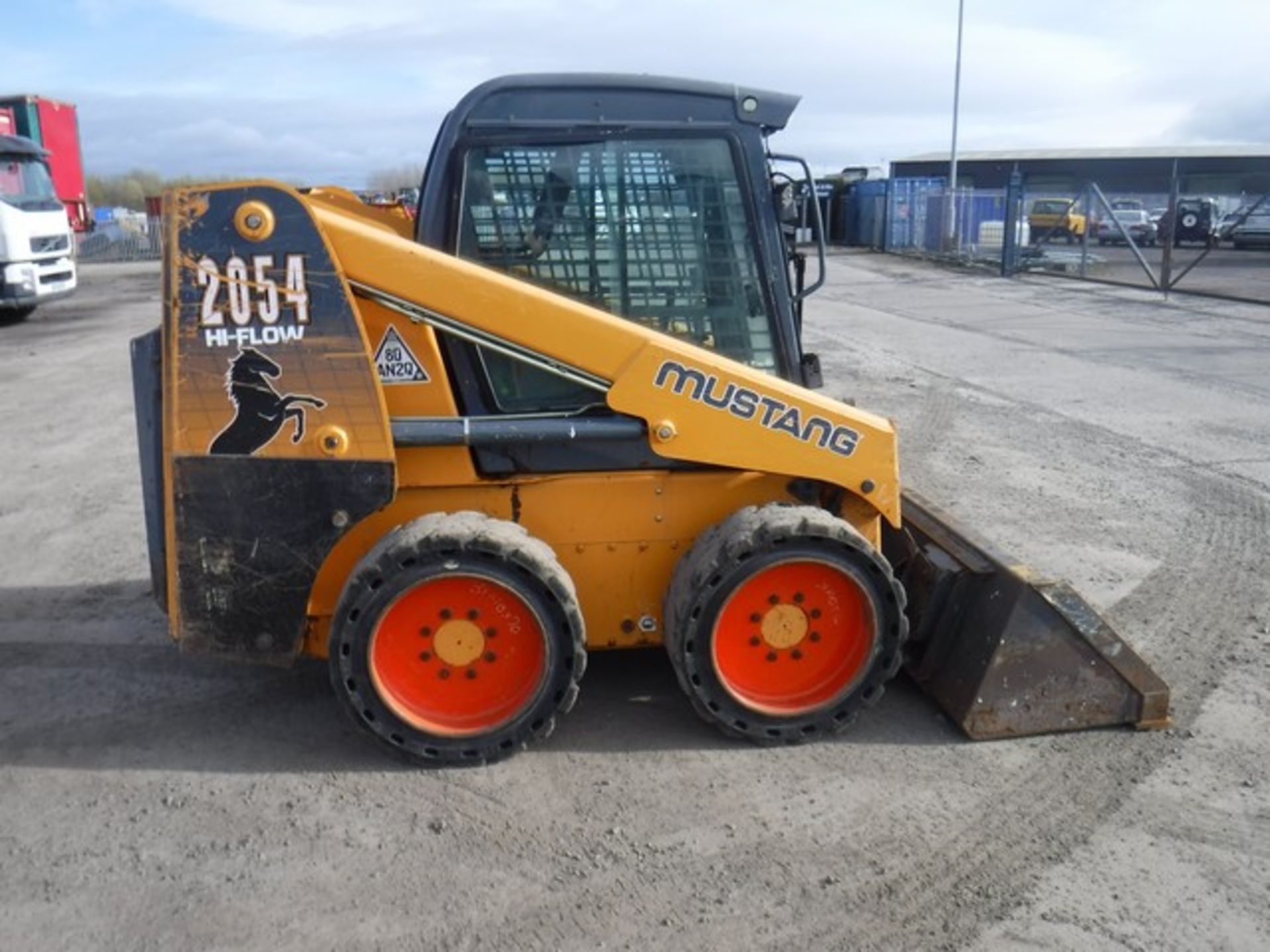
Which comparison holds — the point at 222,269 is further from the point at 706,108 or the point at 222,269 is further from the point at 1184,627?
the point at 1184,627

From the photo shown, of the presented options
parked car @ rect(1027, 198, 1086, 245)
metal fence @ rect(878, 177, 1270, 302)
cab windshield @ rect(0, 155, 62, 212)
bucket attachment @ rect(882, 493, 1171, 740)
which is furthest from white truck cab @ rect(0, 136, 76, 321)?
parked car @ rect(1027, 198, 1086, 245)

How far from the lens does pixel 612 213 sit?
168 inches

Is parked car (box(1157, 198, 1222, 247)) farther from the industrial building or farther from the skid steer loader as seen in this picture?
the skid steer loader

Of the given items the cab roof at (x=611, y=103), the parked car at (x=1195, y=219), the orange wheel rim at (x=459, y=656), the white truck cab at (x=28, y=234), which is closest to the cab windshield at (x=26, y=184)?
the white truck cab at (x=28, y=234)

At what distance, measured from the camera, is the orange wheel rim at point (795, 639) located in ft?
13.5

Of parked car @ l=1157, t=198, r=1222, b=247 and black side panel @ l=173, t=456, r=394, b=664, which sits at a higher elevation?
parked car @ l=1157, t=198, r=1222, b=247

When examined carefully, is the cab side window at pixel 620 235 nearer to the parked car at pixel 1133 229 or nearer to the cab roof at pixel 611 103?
the cab roof at pixel 611 103

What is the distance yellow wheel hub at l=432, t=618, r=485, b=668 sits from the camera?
4.00 meters

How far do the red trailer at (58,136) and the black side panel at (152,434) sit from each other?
22418mm

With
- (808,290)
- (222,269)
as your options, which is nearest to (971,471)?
(808,290)

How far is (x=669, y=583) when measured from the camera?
4.24 meters

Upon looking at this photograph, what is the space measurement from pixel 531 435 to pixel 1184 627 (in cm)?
312

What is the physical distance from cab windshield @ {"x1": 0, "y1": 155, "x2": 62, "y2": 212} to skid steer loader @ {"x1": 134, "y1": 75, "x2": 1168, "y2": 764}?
1603cm

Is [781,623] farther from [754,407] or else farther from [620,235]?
[620,235]
